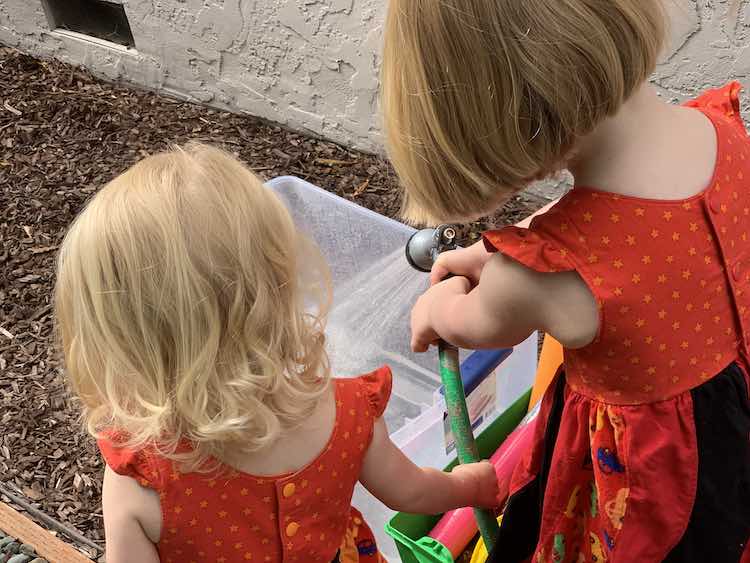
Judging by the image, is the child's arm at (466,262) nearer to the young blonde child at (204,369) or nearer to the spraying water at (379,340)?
the young blonde child at (204,369)

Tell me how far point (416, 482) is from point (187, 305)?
1.41 ft

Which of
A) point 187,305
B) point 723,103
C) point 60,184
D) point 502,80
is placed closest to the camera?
point 502,80

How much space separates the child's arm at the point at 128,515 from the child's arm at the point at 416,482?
0.28 metres

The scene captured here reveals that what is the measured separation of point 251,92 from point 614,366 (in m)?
2.36

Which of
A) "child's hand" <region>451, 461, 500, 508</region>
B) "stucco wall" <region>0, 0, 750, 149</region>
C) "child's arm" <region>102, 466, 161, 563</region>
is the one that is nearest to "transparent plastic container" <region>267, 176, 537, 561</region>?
"child's hand" <region>451, 461, 500, 508</region>

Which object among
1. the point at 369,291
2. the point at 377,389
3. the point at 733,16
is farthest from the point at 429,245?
the point at 733,16

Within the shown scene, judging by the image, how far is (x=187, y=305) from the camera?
897mm

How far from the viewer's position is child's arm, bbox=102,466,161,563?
968 millimetres

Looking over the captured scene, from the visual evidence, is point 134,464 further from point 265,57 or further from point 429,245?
point 265,57

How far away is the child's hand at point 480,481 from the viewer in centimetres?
119

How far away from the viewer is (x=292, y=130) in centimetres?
304

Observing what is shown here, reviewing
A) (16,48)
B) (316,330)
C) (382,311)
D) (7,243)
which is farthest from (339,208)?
(16,48)

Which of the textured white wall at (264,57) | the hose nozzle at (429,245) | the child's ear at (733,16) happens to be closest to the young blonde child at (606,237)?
the hose nozzle at (429,245)

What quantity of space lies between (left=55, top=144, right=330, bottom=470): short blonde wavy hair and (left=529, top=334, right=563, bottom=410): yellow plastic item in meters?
0.60
